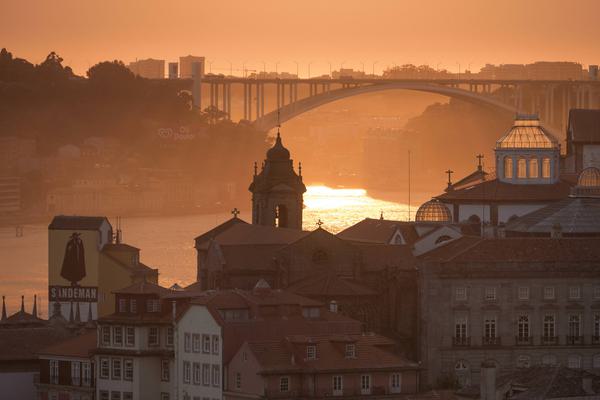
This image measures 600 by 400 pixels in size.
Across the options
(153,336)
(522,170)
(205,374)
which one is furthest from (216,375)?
(522,170)

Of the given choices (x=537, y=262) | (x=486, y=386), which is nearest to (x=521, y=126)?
(x=537, y=262)

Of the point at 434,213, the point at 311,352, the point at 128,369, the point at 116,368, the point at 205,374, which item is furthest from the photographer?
the point at 434,213

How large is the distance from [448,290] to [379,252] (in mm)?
6622

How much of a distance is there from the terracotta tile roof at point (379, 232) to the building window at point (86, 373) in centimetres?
1686

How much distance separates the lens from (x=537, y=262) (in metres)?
81.2

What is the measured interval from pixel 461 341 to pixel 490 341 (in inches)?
28.6

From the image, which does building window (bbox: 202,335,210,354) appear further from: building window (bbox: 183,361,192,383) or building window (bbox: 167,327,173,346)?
building window (bbox: 167,327,173,346)

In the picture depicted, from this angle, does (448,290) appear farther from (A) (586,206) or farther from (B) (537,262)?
(A) (586,206)

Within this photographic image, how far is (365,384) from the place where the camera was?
2778 inches

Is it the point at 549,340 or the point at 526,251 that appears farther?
the point at 526,251

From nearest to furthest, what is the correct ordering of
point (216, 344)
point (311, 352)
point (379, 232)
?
point (311, 352), point (216, 344), point (379, 232)

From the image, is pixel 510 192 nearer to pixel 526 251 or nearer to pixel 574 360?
pixel 526 251

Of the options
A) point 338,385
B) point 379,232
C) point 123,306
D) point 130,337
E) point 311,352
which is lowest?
point 338,385

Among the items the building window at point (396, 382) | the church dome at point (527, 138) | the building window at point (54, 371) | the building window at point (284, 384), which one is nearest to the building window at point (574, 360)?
the building window at point (396, 382)
